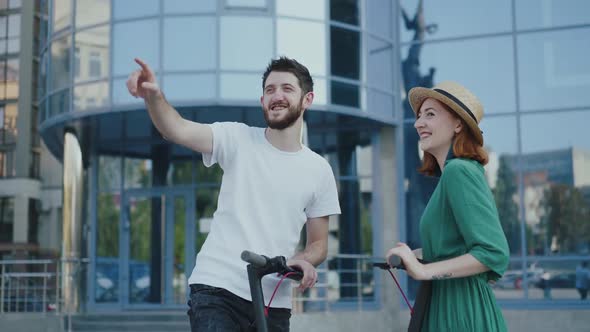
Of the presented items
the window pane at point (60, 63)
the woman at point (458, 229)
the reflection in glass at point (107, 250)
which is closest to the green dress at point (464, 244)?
the woman at point (458, 229)

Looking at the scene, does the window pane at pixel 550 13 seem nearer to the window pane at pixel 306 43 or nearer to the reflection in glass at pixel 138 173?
the window pane at pixel 306 43

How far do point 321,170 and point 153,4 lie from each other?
36.4ft

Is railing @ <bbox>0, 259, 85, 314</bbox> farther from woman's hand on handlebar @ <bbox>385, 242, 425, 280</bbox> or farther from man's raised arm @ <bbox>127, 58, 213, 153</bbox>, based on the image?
woman's hand on handlebar @ <bbox>385, 242, 425, 280</bbox>

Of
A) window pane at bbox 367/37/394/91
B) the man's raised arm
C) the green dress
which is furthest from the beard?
window pane at bbox 367/37/394/91

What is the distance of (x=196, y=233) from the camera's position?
1617cm

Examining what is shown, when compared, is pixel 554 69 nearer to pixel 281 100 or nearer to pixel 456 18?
pixel 456 18

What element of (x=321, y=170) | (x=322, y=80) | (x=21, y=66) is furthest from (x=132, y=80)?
(x=21, y=66)

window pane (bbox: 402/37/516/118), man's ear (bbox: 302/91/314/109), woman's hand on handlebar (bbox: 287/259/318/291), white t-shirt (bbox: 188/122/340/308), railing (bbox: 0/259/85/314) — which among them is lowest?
Answer: railing (bbox: 0/259/85/314)

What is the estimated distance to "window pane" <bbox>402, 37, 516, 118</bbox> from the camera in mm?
14695

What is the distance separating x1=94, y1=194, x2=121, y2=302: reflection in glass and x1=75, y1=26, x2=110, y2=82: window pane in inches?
137

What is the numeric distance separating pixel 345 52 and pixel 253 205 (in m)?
11.3

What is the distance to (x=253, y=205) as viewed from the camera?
324 centimetres

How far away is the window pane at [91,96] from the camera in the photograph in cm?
1408

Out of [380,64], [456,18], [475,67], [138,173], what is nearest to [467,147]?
[380,64]
